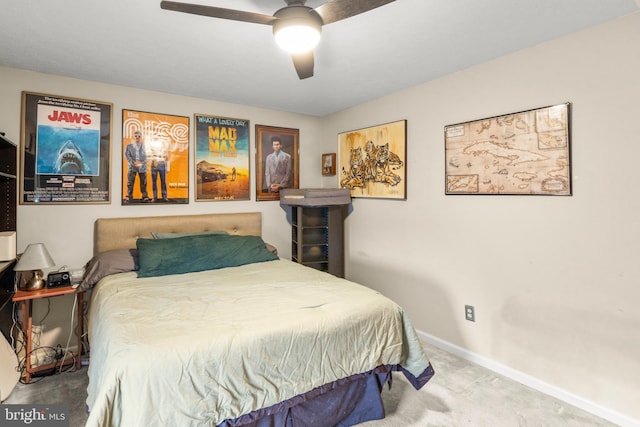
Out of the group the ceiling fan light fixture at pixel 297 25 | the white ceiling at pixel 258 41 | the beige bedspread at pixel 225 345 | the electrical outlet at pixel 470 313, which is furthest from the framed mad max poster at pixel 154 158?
the electrical outlet at pixel 470 313

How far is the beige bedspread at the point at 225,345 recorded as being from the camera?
4.42ft

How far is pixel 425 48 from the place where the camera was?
2.32m

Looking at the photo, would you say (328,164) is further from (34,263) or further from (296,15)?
(34,263)

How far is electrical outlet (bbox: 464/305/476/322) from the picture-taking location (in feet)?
8.95

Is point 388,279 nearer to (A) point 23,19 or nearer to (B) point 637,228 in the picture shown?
(B) point 637,228

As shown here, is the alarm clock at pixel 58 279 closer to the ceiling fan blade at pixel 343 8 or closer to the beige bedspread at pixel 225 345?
the beige bedspread at pixel 225 345

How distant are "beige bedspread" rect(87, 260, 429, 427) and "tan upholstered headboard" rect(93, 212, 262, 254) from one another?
67 cm

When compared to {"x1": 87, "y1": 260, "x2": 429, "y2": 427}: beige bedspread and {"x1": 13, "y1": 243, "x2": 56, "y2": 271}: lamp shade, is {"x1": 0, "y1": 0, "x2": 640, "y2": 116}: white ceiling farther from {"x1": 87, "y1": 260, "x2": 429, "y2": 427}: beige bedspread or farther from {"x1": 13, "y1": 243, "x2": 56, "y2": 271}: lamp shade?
{"x1": 87, "y1": 260, "x2": 429, "y2": 427}: beige bedspread

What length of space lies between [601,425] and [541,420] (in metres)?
0.33

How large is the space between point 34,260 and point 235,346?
1.90m

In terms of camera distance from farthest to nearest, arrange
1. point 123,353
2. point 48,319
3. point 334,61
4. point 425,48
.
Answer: point 48,319 < point 334,61 < point 425,48 < point 123,353

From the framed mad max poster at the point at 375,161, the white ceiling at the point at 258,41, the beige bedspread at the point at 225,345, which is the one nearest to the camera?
the beige bedspread at the point at 225,345

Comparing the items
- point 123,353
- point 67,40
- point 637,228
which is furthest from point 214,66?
point 637,228

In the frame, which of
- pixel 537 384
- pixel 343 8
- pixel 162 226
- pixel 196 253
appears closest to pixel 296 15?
pixel 343 8
